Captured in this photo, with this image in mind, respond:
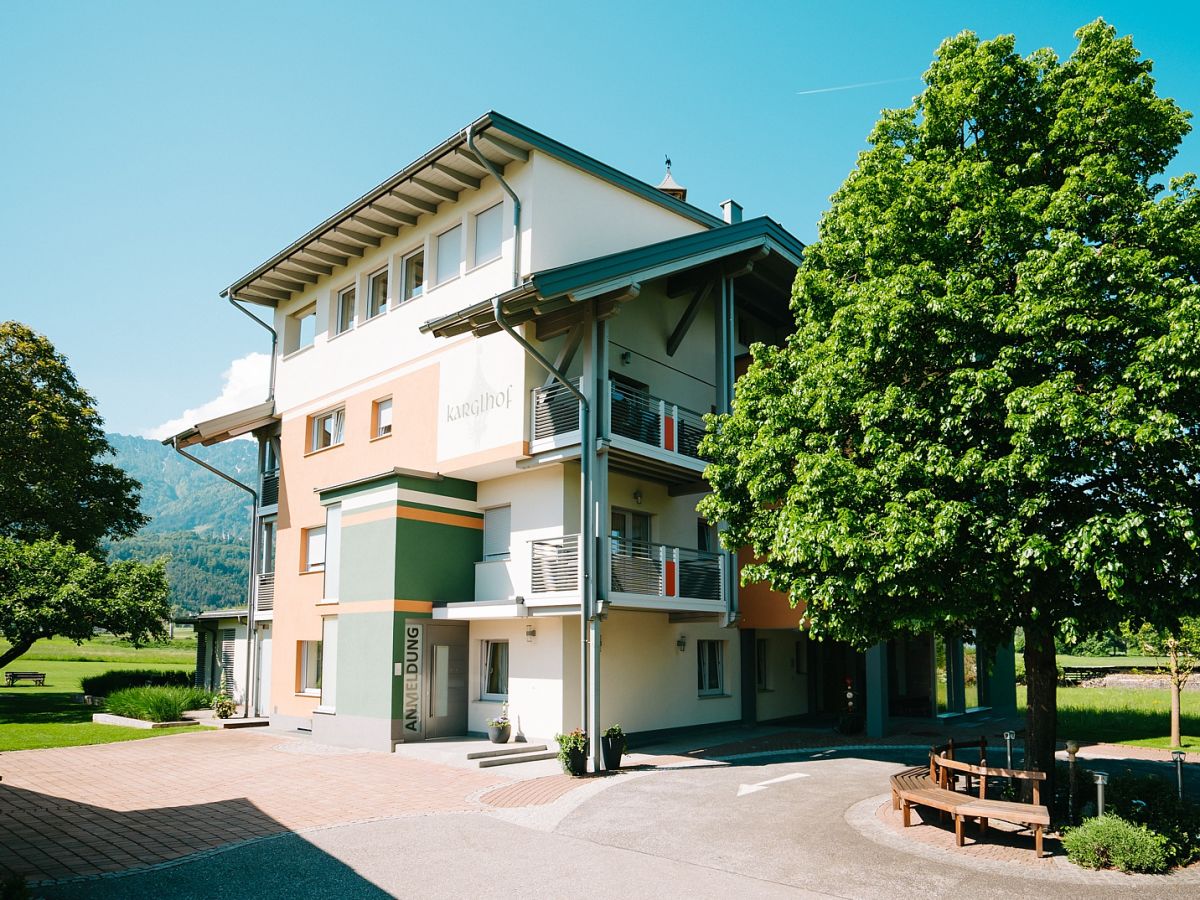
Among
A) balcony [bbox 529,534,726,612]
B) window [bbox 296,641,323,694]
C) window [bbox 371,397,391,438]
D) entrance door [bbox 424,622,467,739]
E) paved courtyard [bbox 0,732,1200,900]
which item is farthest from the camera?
window [bbox 296,641,323,694]

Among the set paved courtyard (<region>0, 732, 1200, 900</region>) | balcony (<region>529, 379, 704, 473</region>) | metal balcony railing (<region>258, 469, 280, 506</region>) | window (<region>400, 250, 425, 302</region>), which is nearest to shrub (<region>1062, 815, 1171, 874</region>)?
paved courtyard (<region>0, 732, 1200, 900</region>)

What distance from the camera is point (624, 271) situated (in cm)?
1733

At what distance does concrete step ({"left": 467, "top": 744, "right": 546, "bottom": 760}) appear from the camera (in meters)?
16.3

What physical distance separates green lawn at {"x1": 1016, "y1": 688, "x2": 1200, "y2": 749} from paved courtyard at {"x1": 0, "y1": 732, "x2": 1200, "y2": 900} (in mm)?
7290

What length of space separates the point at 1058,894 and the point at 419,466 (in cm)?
1598

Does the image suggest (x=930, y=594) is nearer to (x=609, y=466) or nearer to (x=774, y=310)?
(x=609, y=466)

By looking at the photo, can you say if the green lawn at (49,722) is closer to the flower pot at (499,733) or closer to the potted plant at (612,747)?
the flower pot at (499,733)

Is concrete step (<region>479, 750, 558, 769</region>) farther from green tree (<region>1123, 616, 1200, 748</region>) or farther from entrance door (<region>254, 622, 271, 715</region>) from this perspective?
entrance door (<region>254, 622, 271, 715</region>)

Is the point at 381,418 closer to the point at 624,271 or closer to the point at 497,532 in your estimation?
the point at 497,532

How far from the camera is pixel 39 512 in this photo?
34.1m

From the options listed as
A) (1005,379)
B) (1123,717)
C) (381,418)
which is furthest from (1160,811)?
(381,418)

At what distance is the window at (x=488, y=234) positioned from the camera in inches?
789

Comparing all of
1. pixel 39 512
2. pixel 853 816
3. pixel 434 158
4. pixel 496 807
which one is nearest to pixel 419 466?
pixel 434 158

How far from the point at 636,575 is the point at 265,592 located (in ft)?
46.6
